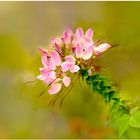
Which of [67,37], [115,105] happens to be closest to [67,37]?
[67,37]

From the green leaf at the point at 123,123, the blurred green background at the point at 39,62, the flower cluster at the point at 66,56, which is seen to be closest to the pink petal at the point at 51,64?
the flower cluster at the point at 66,56

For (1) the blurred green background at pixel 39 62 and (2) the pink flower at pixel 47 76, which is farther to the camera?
(1) the blurred green background at pixel 39 62

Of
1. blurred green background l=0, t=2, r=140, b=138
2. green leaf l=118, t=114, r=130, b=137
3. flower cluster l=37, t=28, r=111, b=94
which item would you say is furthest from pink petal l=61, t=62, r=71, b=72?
blurred green background l=0, t=2, r=140, b=138

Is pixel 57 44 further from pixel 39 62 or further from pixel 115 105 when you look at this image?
pixel 39 62

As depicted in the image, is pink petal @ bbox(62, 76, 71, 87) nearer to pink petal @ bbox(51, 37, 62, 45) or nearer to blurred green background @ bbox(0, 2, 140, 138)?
pink petal @ bbox(51, 37, 62, 45)

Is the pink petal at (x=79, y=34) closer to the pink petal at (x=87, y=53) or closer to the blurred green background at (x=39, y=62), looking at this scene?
the pink petal at (x=87, y=53)

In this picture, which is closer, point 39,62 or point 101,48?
point 101,48
